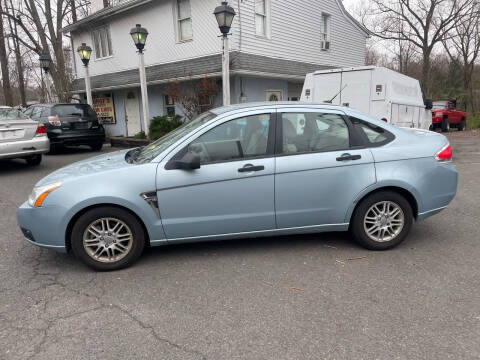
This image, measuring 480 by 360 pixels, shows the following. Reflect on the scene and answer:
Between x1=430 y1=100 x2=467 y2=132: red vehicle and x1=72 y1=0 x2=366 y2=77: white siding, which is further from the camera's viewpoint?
x1=430 y1=100 x2=467 y2=132: red vehicle

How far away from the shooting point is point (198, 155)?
11.7ft

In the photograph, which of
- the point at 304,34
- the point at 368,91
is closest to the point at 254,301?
the point at 368,91

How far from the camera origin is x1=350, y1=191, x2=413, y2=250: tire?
3822 millimetres

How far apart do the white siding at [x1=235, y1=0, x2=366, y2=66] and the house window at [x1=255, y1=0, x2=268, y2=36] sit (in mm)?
244

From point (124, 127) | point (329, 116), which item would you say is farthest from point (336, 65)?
point (329, 116)

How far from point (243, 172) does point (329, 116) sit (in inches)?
46.2

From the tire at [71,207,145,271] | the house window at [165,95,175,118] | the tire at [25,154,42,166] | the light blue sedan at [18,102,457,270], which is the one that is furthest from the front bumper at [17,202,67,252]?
the house window at [165,95,175,118]

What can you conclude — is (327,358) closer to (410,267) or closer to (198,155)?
(410,267)

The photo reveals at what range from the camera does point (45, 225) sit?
3408mm

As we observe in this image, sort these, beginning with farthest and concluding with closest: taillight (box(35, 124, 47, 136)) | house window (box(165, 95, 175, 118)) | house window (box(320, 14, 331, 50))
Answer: house window (box(320, 14, 331, 50)) → house window (box(165, 95, 175, 118)) → taillight (box(35, 124, 47, 136))

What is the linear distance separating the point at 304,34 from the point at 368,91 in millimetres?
8056

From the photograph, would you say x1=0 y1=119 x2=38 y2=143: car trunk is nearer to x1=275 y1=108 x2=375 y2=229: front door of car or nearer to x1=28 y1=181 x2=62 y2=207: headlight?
x1=28 y1=181 x2=62 y2=207: headlight

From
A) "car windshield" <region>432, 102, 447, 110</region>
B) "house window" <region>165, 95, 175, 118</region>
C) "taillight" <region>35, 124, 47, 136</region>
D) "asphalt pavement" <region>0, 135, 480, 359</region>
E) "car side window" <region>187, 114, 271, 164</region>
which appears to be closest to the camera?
"asphalt pavement" <region>0, 135, 480, 359</region>

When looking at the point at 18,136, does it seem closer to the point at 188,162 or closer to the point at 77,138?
the point at 77,138
